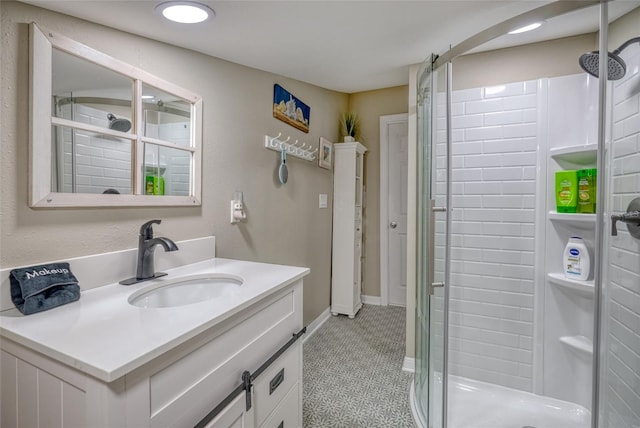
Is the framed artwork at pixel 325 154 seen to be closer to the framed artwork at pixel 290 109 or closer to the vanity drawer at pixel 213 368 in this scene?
the framed artwork at pixel 290 109

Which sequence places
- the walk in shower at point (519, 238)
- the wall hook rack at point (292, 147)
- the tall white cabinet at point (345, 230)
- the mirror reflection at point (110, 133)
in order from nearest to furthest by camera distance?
the mirror reflection at point (110, 133) → the walk in shower at point (519, 238) → the wall hook rack at point (292, 147) → the tall white cabinet at point (345, 230)

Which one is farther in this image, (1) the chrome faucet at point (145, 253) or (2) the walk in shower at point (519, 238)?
(2) the walk in shower at point (519, 238)

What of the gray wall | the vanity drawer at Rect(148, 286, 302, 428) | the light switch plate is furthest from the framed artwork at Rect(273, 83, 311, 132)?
the vanity drawer at Rect(148, 286, 302, 428)

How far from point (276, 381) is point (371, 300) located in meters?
2.45

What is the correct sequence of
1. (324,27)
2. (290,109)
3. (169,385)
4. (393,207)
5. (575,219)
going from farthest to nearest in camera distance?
1. (393,207)
2. (290,109)
3. (575,219)
4. (324,27)
5. (169,385)

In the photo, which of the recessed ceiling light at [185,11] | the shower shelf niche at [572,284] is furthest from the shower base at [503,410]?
the recessed ceiling light at [185,11]

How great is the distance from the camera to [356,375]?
6.92 feet

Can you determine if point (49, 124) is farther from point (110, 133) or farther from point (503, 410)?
point (503, 410)

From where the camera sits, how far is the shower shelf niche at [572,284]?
1597mm

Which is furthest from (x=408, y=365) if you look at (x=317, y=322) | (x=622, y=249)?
(x=622, y=249)

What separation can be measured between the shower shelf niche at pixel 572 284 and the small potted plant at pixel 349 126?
2.00 m

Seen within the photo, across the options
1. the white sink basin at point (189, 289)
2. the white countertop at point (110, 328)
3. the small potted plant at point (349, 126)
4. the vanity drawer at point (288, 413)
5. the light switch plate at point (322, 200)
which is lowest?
the vanity drawer at point (288, 413)

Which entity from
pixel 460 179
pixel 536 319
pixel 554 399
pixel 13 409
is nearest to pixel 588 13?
pixel 460 179

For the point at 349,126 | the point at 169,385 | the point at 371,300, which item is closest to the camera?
the point at 169,385
